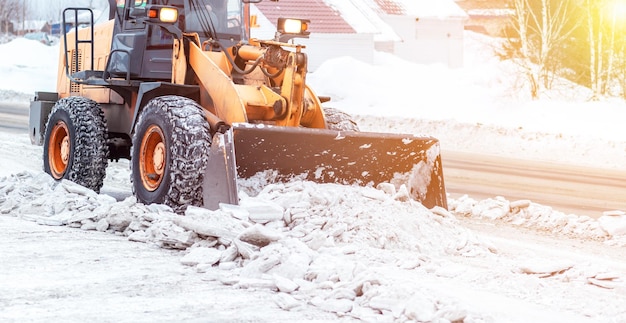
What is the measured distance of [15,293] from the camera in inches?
243

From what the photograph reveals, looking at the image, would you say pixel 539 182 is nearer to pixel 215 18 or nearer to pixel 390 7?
pixel 215 18

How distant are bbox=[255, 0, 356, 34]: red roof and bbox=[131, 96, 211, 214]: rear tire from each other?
2748 centimetres

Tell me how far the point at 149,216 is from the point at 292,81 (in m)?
1.87

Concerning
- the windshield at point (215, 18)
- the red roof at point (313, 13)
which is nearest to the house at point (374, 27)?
the red roof at point (313, 13)

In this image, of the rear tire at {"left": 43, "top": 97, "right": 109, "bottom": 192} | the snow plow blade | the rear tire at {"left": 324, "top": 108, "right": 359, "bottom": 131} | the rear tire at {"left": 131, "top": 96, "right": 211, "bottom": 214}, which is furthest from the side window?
the snow plow blade

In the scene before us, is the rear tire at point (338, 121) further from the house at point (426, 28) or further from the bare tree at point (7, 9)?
the bare tree at point (7, 9)

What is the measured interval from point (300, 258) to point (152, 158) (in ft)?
9.16

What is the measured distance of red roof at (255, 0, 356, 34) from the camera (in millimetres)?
36906

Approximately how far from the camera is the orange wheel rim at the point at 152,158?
8961 millimetres

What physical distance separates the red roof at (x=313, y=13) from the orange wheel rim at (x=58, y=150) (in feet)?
84.9

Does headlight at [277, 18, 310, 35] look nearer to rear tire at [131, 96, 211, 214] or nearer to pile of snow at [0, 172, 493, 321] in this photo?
rear tire at [131, 96, 211, 214]

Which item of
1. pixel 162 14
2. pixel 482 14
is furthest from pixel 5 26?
pixel 162 14

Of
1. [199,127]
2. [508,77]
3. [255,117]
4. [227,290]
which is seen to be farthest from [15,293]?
[508,77]

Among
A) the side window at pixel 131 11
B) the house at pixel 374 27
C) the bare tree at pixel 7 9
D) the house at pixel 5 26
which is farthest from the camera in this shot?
the house at pixel 5 26
